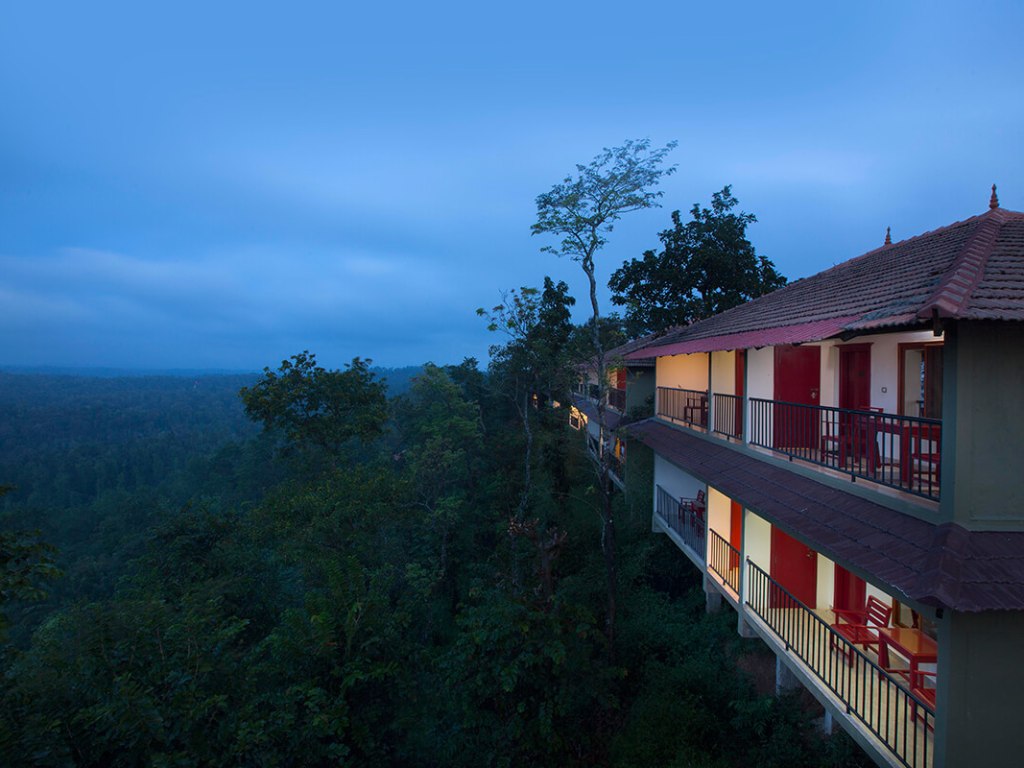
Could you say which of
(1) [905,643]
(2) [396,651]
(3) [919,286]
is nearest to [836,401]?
(3) [919,286]

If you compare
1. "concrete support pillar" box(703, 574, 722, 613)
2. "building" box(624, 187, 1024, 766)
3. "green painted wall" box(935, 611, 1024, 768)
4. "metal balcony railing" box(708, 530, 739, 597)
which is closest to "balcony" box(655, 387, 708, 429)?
"building" box(624, 187, 1024, 766)

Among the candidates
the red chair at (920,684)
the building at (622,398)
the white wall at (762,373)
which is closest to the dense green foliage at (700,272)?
the building at (622,398)

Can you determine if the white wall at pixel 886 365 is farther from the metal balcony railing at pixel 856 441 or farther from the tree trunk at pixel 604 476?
the tree trunk at pixel 604 476

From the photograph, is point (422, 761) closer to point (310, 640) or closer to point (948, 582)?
point (310, 640)

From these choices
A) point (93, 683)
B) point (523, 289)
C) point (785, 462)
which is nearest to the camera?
point (93, 683)

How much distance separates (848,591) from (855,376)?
3719 mm

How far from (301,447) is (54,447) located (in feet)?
289

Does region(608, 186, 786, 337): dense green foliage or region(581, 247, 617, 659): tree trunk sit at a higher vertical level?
region(608, 186, 786, 337): dense green foliage

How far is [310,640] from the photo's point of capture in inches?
359

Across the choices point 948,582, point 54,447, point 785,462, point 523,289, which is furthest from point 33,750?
point 54,447

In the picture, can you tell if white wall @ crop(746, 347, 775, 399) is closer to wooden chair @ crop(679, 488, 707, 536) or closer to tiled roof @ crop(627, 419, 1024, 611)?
tiled roof @ crop(627, 419, 1024, 611)

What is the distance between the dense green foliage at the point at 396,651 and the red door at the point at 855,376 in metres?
5.19

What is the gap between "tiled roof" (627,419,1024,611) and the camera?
169 inches

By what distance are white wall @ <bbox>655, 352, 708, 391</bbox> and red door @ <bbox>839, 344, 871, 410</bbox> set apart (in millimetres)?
4448
